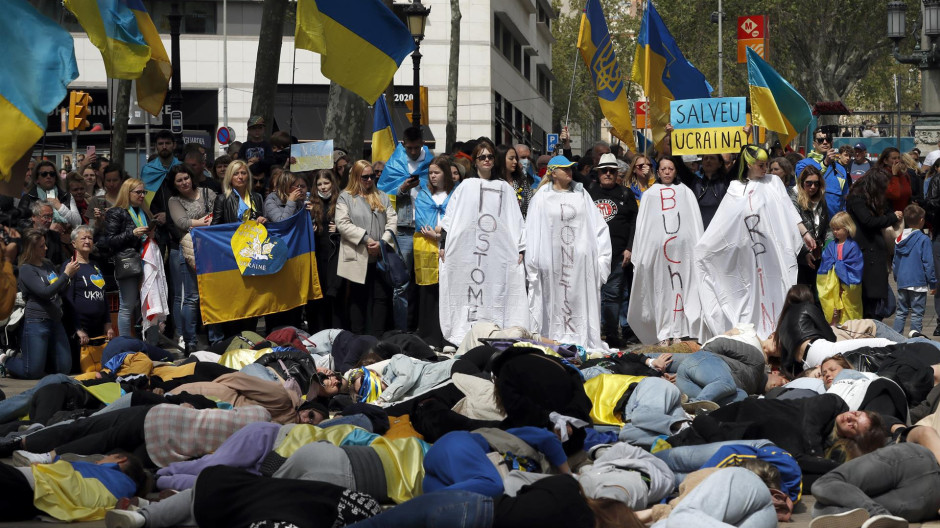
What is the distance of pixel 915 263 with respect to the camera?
46.2ft

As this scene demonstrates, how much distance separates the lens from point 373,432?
8.49 m

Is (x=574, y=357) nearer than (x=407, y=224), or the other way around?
(x=574, y=357)

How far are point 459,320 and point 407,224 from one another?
116 cm

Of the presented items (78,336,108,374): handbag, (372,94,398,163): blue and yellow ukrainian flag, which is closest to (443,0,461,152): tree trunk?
(372,94,398,163): blue and yellow ukrainian flag

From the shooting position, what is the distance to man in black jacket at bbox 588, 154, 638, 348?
14102mm

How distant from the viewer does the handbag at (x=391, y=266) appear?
13305mm

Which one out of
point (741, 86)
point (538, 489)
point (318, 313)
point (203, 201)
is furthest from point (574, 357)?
point (741, 86)

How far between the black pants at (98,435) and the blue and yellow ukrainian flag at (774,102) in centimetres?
882

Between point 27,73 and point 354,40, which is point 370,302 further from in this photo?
point 27,73

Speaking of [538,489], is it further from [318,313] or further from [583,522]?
[318,313]

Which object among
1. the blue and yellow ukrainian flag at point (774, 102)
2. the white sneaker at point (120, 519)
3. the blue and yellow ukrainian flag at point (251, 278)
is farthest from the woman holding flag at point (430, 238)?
the white sneaker at point (120, 519)

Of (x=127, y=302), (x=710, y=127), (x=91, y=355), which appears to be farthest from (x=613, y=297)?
(x=91, y=355)

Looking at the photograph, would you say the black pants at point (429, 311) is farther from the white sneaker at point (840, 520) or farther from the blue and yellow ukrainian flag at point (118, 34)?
the white sneaker at point (840, 520)

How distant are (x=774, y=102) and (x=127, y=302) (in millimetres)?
7372
